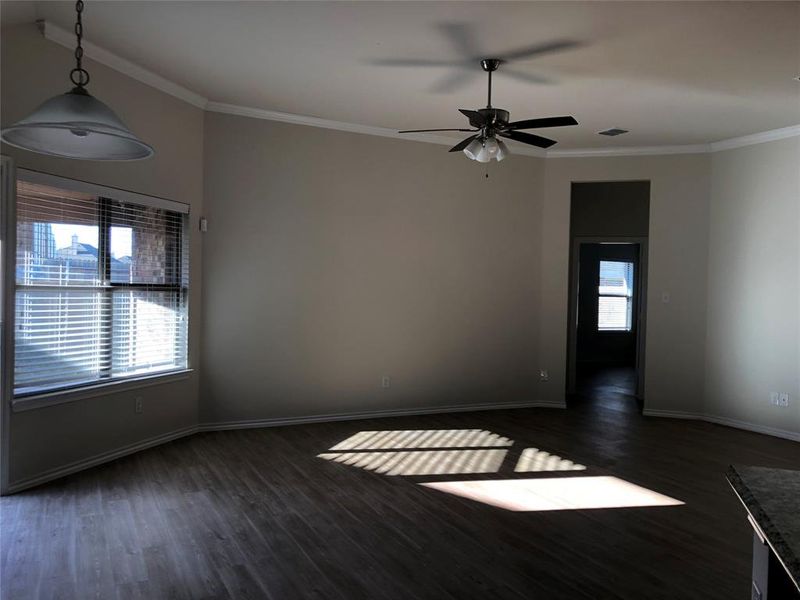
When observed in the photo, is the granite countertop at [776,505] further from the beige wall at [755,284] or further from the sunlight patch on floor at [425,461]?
the beige wall at [755,284]

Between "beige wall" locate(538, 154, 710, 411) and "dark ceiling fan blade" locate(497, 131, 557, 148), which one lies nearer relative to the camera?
"dark ceiling fan blade" locate(497, 131, 557, 148)

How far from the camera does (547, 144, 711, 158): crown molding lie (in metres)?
6.31

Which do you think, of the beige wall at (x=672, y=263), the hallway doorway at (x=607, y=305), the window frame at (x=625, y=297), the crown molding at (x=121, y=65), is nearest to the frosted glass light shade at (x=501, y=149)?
the crown molding at (x=121, y=65)

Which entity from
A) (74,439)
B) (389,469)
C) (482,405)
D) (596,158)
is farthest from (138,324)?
(596,158)

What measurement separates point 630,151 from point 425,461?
4350 millimetres

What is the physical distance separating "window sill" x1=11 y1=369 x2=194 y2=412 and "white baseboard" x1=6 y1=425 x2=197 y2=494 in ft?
1.50

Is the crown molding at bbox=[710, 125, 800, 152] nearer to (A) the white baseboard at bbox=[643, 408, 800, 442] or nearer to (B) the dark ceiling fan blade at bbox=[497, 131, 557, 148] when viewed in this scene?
(A) the white baseboard at bbox=[643, 408, 800, 442]

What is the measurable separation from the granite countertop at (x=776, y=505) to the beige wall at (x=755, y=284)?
16.0 ft

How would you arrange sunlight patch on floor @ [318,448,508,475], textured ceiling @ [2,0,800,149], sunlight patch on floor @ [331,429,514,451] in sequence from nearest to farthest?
textured ceiling @ [2,0,800,149] < sunlight patch on floor @ [318,448,508,475] < sunlight patch on floor @ [331,429,514,451]

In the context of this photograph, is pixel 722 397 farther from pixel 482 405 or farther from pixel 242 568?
pixel 242 568

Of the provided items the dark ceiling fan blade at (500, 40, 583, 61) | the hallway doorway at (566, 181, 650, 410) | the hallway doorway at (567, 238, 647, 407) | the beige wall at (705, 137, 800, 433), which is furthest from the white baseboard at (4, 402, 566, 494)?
the hallway doorway at (567, 238, 647, 407)

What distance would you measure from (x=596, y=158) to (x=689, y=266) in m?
1.63

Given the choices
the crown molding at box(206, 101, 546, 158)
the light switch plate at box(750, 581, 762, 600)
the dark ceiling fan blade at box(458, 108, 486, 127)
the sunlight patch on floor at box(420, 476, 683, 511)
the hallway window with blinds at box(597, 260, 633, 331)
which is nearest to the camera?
the light switch plate at box(750, 581, 762, 600)

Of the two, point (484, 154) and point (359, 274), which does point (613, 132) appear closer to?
point (484, 154)
